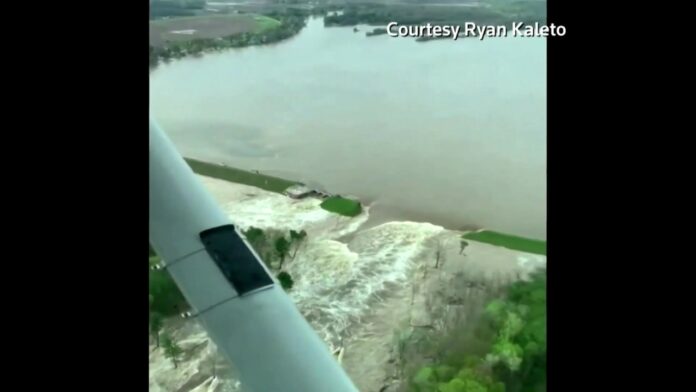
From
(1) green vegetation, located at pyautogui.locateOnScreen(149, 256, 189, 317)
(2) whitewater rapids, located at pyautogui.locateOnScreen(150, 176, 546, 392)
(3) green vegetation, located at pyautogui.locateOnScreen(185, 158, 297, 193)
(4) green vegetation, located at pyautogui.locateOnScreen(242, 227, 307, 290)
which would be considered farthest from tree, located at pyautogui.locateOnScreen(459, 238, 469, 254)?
(1) green vegetation, located at pyautogui.locateOnScreen(149, 256, 189, 317)

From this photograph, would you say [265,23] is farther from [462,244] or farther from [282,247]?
[462,244]

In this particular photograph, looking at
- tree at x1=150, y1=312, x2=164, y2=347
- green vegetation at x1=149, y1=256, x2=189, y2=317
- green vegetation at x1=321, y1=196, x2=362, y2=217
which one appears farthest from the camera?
green vegetation at x1=321, y1=196, x2=362, y2=217

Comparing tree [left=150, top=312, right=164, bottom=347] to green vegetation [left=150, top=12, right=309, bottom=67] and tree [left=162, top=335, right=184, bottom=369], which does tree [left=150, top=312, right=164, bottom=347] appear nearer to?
tree [left=162, top=335, right=184, bottom=369]

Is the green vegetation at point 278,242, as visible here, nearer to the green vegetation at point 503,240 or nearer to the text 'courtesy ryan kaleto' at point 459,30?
the green vegetation at point 503,240

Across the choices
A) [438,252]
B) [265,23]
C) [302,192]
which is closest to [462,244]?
[438,252]
